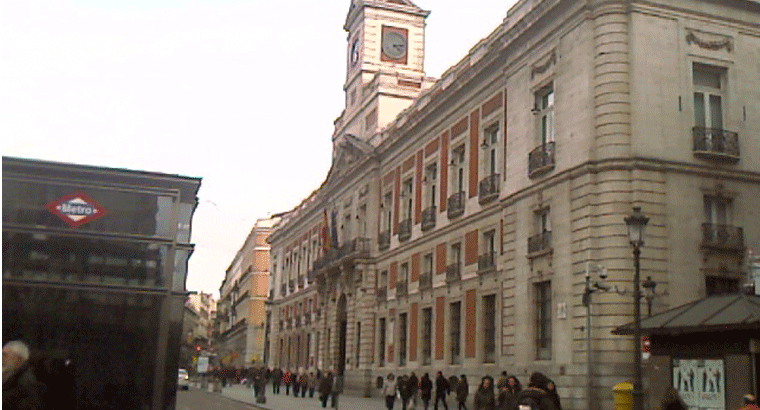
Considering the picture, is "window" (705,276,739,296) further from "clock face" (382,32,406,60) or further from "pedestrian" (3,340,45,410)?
"clock face" (382,32,406,60)

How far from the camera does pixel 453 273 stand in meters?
34.7

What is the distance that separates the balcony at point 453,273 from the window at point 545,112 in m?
8.23

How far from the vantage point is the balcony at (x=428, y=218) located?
37191 millimetres

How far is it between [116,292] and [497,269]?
85.3ft

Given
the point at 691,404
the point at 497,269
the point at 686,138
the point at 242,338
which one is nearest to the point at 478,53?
the point at 497,269

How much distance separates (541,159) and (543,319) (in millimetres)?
4921

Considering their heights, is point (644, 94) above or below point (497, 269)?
above

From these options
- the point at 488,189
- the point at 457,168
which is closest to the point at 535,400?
the point at 488,189

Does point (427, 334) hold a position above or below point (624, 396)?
above

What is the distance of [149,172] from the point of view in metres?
5.36

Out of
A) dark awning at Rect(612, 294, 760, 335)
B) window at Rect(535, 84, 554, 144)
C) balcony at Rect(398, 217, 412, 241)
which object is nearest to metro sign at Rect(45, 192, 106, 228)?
dark awning at Rect(612, 294, 760, 335)

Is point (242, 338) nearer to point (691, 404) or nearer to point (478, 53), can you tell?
point (478, 53)

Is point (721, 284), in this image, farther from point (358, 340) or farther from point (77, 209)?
point (358, 340)

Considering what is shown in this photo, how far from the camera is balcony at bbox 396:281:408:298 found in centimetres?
4038
